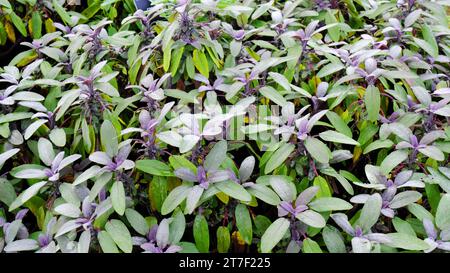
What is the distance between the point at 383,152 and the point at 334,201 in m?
0.31

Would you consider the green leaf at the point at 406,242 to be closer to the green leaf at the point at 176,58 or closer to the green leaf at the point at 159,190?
the green leaf at the point at 159,190

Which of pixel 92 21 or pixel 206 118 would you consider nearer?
pixel 206 118

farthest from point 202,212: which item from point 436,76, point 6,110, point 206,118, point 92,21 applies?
point 92,21

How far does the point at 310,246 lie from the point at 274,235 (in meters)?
0.09

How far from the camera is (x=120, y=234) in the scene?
108 cm

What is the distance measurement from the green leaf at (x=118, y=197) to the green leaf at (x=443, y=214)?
71 cm

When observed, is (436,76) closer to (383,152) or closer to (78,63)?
(383,152)

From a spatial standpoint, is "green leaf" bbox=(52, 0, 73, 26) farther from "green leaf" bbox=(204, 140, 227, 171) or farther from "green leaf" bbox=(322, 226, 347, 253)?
"green leaf" bbox=(322, 226, 347, 253)

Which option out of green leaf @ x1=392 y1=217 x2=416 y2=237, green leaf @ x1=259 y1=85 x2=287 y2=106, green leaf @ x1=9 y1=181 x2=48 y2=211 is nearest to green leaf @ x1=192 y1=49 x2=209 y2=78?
green leaf @ x1=259 y1=85 x2=287 y2=106

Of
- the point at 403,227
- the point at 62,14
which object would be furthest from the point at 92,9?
the point at 403,227
